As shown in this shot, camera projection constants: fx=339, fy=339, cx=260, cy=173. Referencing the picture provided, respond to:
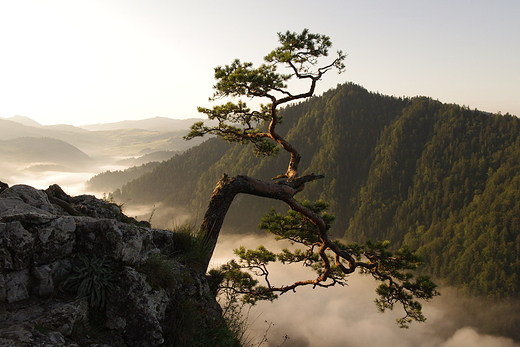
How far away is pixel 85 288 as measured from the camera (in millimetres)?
4020

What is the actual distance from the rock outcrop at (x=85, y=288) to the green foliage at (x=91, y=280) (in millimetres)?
11

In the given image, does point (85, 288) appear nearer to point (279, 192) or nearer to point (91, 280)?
point (91, 280)

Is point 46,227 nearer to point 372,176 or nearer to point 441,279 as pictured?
point 441,279

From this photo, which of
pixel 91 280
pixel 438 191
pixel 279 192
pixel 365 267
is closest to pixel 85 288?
pixel 91 280

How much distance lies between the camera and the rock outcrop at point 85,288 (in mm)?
3605

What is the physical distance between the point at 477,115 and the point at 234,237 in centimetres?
14675

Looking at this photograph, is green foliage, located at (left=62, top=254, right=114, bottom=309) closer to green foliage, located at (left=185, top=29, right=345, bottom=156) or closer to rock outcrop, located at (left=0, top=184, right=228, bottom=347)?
rock outcrop, located at (left=0, top=184, right=228, bottom=347)

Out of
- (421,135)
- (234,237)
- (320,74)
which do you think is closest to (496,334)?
(421,135)

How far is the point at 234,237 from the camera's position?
196500mm

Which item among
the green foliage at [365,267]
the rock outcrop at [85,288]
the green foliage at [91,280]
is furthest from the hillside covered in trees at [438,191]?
the green foliage at [91,280]

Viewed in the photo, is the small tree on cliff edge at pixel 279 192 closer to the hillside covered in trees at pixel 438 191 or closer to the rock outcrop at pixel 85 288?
the rock outcrop at pixel 85 288

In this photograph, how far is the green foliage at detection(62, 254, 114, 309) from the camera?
4.00m

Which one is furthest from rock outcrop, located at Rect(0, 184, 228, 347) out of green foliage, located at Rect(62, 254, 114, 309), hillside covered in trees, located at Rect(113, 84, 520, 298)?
hillside covered in trees, located at Rect(113, 84, 520, 298)

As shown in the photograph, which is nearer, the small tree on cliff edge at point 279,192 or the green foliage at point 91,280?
the green foliage at point 91,280
